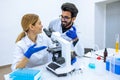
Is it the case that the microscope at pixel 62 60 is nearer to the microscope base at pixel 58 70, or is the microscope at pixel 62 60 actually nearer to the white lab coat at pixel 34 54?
the microscope base at pixel 58 70

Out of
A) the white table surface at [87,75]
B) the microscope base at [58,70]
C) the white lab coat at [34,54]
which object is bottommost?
the white table surface at [87,75]

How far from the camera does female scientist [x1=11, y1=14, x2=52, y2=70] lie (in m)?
1.40

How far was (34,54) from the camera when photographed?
1.58m

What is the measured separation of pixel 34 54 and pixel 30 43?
0.13 meters

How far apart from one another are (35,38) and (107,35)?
8.44 feet

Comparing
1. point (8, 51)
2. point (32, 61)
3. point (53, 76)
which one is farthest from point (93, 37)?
point (53, 76)

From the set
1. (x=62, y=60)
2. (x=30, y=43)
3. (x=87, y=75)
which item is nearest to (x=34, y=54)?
(x=30, y=43)

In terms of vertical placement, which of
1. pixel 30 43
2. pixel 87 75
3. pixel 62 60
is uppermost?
pixel 30 43

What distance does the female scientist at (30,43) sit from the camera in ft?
4.58

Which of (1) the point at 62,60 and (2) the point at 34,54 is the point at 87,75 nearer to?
(1) the point at 62,60

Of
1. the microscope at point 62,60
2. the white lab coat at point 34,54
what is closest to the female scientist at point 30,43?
the white lab coat at point 34,54

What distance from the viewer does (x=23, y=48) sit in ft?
4.92

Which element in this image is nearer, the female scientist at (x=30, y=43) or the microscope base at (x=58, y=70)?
the microscope base at (x=58, y=70)

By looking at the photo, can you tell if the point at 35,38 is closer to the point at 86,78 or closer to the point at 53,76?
the point at 53,76
